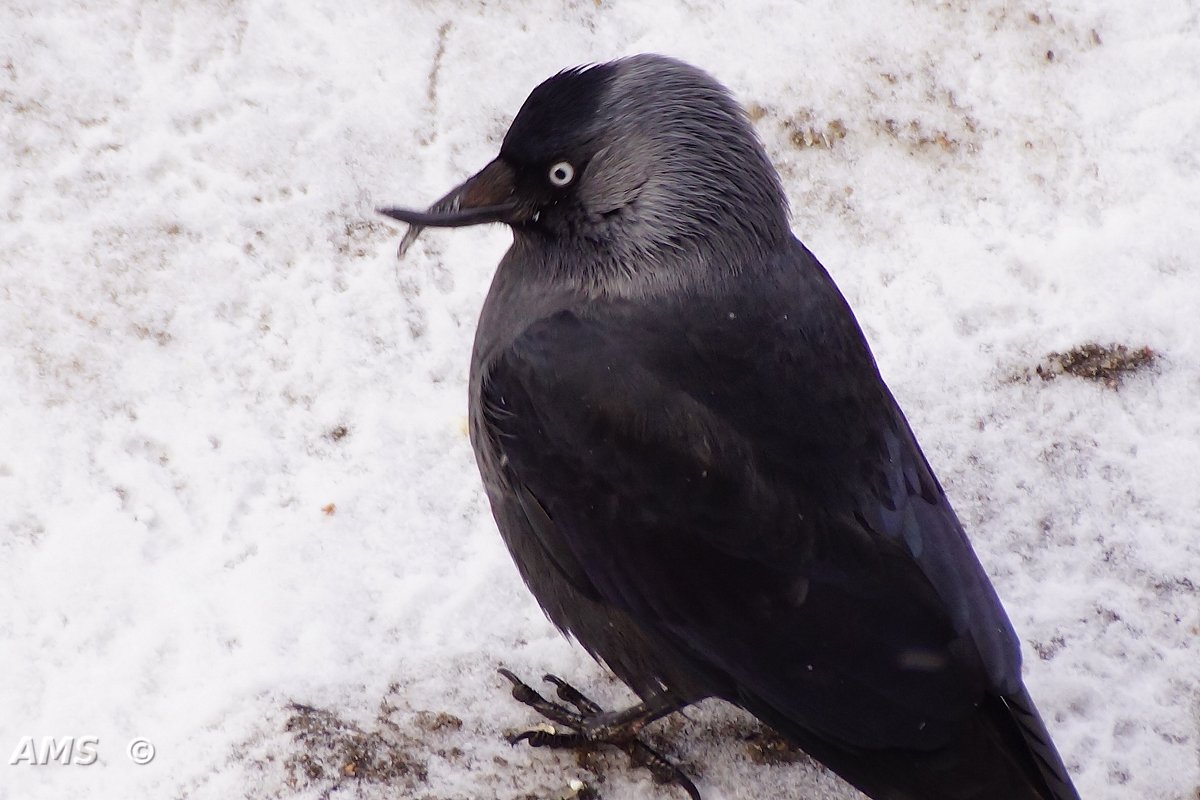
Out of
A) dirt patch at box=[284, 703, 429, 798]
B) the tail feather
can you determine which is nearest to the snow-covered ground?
dirt patch at box=[284, 703, 429, 798]

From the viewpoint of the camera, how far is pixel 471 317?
4.28m

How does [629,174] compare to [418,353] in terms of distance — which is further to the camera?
[418,353]

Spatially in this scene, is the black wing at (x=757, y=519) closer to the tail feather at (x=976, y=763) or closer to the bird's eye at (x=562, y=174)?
the tail feather at (x=976, y=763)

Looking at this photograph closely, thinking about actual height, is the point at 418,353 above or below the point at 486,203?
below

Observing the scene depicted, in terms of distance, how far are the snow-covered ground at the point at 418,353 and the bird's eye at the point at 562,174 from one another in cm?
120

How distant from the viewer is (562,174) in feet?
10.3

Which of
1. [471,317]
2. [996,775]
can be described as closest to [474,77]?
[471,317]

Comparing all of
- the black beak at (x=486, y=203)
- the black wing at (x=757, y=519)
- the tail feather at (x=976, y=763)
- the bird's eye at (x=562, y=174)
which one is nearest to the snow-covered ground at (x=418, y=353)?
the tail feather at (x=976, y=763)

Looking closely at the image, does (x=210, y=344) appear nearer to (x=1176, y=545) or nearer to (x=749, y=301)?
(x=749, y=301)

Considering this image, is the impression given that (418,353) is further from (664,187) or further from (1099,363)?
(1099,363)

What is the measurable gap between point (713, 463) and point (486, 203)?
0.93m

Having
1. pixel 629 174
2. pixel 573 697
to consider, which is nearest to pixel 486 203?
pixel 629 174

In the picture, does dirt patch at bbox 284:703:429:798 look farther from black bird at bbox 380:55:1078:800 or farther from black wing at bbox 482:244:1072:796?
black wing at bbox 482:244:1072:796

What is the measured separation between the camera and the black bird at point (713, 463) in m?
2.89
